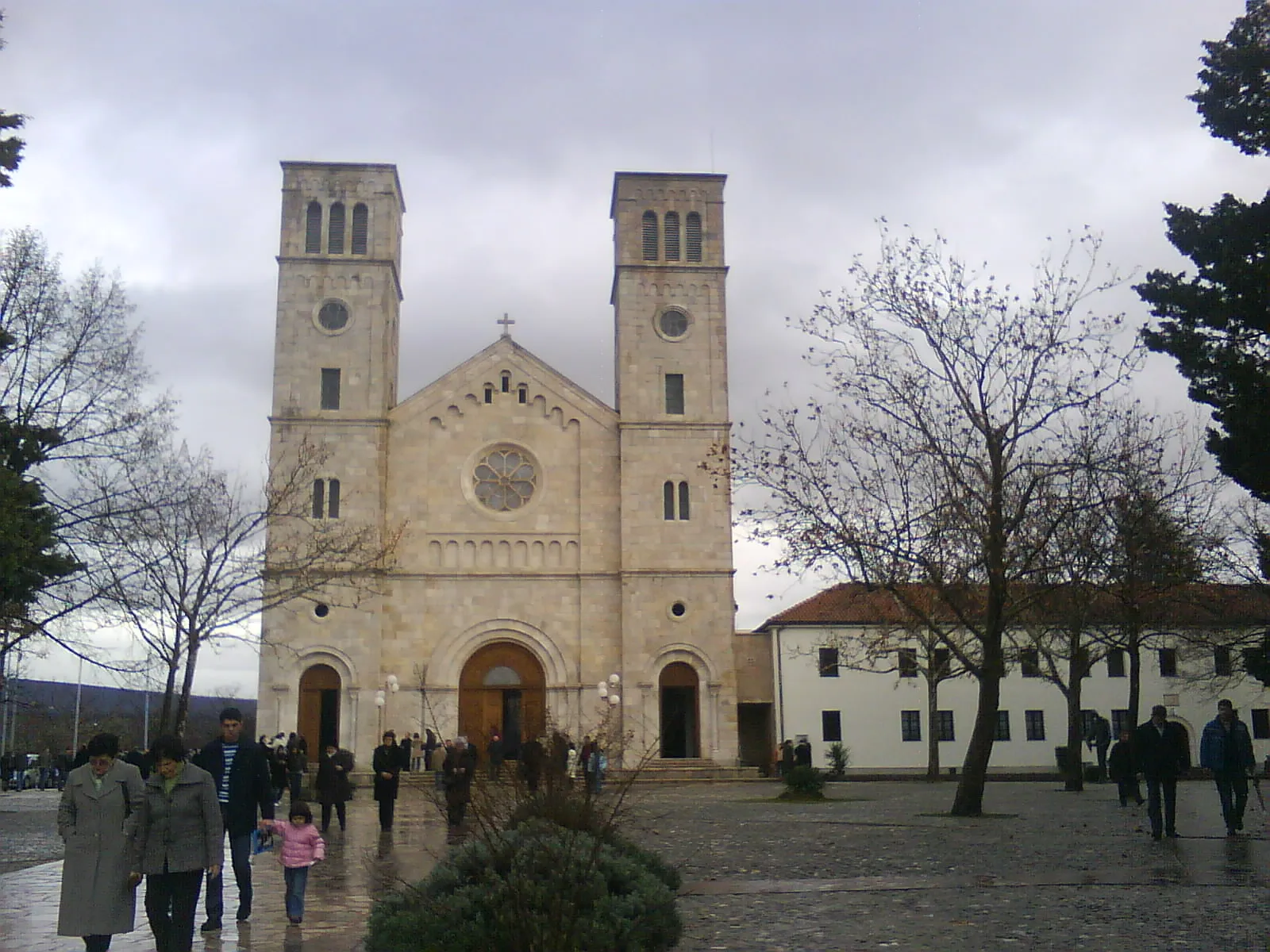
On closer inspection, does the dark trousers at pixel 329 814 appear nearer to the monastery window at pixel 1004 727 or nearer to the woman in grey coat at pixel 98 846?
the woman in grey coat at pixel 98 846

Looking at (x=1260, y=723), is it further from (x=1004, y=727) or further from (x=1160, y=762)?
(x=1160, y=762)

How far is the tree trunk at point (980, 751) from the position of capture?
75.5 feet

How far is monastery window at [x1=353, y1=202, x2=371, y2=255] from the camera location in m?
43.8

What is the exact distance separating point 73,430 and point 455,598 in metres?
19.1

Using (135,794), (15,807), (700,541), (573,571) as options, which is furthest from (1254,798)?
(15,807)

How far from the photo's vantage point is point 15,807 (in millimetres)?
30297

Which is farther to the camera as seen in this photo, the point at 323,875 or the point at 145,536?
the point at 145,536

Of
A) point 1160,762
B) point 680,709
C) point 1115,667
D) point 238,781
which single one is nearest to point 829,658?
point 680,709

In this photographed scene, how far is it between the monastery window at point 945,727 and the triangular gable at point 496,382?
19561mm

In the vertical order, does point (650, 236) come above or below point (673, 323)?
above

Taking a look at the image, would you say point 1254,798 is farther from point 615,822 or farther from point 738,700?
point 738,700

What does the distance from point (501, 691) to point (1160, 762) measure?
27.4 m

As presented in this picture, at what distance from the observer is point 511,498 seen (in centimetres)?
4356

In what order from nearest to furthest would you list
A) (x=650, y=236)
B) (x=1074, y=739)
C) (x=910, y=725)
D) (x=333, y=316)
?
1. (x=1074, y=739)
2. (x=333, y=316)
3. (x=650, y=236)
4. (x=910, y=725)
